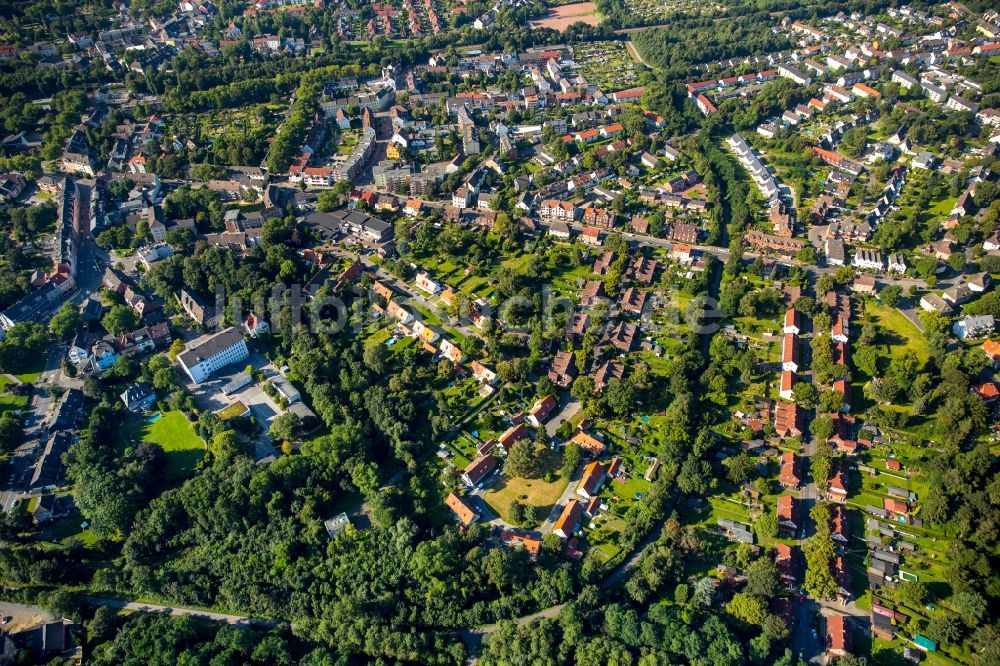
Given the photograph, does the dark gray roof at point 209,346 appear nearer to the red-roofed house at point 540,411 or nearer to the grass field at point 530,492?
the red-roofed house at point 540,411

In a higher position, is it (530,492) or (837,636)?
(530,492)

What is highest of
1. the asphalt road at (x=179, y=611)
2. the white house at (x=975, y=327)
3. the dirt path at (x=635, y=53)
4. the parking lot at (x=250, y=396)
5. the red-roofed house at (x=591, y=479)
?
the dirt path at (x=635, y=53)

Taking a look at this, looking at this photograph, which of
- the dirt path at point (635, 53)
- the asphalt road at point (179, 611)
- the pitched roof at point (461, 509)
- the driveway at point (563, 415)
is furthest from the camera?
the dirt path at point (635, 53)

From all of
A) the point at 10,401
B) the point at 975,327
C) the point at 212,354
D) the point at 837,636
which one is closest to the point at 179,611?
the point at 212,354

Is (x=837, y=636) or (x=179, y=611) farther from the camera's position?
(x=179, y=611)

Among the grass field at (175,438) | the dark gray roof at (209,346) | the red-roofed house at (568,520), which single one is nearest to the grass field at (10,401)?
the grass field at (175,438)

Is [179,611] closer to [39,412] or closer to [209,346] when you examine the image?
[209,346]

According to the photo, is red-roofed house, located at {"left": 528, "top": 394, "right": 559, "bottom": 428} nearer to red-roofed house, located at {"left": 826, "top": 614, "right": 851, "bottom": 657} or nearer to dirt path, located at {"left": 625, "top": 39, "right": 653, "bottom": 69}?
red-roofed house, located at {"left": 826, "top": 614, "right": 851, "bottom": 657}
